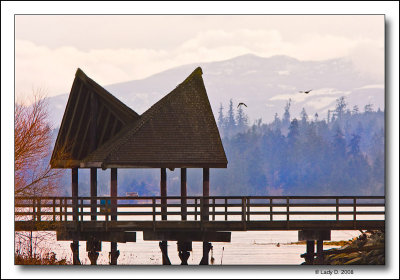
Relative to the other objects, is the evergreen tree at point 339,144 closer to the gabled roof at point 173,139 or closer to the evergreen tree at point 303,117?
the evergreen tree at point 303,117

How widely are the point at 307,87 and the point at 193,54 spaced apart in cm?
622

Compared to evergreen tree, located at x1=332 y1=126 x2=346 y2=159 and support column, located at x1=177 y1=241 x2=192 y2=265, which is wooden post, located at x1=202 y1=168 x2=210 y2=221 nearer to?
support column, located at x1=177 y1=241 x2=192 y2=265

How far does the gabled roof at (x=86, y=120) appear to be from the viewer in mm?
29500

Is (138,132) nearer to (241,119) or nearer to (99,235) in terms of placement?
(99,235)

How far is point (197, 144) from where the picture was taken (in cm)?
2759

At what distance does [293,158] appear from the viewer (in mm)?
41531

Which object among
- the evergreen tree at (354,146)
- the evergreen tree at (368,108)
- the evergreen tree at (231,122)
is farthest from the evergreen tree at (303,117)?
the evergreen tree at (368,108)

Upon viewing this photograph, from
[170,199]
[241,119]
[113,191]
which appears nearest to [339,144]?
[241,119]

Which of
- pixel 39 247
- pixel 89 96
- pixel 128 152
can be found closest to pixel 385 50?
pixel 128 152

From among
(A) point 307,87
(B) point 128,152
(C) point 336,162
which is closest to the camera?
(B) point 128,152

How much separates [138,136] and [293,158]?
1534 centimetres

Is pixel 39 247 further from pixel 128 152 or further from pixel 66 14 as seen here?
pixel 66 14

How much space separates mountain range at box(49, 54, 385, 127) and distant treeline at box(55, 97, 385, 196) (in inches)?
20.5

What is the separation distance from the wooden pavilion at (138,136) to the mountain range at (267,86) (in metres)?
0.53
